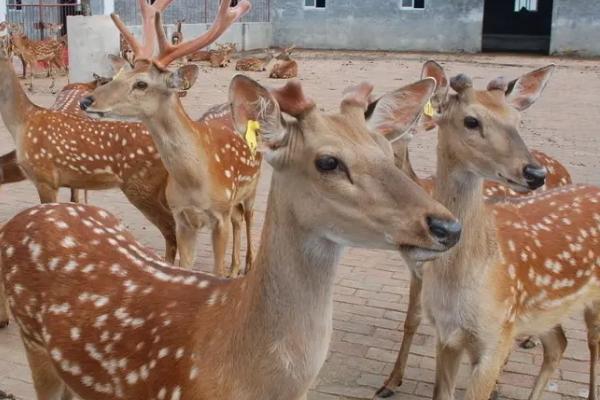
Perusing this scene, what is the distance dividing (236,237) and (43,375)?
3061mm

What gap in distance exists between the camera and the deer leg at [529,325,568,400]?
4.11m

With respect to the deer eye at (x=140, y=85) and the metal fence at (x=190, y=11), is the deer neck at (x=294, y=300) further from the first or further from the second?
the metal fence at (x=190, y=11)

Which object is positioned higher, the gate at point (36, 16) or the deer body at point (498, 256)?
the gate at point (36, 16)

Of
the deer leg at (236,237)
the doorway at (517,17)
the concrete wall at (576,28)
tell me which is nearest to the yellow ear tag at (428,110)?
the deer leg at (236,237)

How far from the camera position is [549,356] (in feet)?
13.9

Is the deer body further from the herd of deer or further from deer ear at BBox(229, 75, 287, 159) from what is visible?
deer ear at BBox(229, 75, 287, 159)

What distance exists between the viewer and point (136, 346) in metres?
2.82

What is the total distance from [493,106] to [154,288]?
2.11 metres

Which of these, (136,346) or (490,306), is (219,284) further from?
(490,306)

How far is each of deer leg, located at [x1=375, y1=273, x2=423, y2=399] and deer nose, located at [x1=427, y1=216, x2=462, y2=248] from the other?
1.95 metres

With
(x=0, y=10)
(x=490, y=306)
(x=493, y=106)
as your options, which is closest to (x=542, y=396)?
(x=490, y=306)

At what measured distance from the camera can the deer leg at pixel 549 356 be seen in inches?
162

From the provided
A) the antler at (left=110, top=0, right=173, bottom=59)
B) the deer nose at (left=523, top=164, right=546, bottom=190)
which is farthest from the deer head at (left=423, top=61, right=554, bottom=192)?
the antler at (left=110, top=0, right=173, bottom=59)

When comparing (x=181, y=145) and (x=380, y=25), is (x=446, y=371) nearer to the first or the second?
(x=181, y=145)
